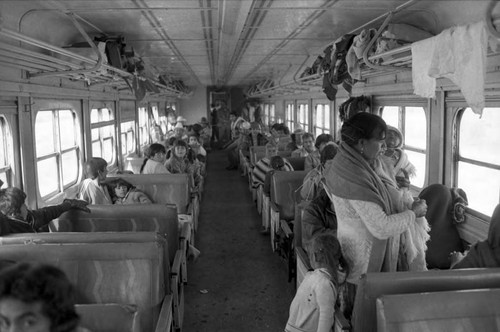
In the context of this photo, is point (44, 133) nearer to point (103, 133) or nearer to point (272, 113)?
point (103, 133)

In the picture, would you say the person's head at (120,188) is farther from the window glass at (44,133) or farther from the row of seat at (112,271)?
the row of seat at (112,271)

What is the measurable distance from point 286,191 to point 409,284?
11.2 ft

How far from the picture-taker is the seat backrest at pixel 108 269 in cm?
264

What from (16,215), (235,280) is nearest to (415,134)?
(235,280)

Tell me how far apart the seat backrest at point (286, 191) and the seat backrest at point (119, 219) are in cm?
187

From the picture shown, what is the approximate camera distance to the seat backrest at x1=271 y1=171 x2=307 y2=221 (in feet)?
18.1

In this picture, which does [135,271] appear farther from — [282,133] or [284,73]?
[284,73]

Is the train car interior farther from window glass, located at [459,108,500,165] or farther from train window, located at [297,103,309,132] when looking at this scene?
train window, located at [297,103,309,132]

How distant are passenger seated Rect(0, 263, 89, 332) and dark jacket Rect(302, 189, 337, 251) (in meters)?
2.38

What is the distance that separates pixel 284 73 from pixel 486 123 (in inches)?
336

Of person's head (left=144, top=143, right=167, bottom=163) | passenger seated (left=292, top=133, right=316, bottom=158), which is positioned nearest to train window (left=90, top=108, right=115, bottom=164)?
person's head (left=144, top=143, right=167, bottom=163)

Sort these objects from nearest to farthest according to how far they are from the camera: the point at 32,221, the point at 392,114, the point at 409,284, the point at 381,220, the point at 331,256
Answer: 1. the point at 409,284
2. the point at 381,220
3. the point at 331,256
4. the point at 32,221
5. the point at 392,114

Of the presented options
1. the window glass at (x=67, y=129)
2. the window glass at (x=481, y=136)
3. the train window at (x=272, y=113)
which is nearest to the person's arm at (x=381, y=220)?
the window glass at (x=481, y=136)

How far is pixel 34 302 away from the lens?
1.20 metres
